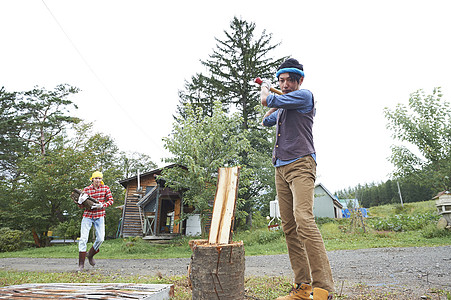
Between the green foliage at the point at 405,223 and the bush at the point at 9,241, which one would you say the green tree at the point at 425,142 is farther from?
the bush at the point at 9,241

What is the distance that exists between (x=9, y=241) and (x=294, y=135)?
16483mm

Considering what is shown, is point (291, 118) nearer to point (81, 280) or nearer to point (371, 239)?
point (81, 280)

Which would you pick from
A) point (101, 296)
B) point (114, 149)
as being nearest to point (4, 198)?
point (114, 149)

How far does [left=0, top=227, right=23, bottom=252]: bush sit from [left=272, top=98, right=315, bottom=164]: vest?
16182 millimetres

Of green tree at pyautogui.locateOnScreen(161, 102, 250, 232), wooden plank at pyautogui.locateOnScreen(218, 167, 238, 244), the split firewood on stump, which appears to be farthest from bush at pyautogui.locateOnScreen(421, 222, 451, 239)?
the split firewood on stump

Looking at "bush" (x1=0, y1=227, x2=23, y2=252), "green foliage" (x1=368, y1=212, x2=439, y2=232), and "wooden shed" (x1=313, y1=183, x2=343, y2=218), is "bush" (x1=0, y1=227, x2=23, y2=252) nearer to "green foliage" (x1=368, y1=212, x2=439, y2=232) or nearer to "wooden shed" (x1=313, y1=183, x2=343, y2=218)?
"green foliage" (x1=368, y1=212, x2=439, y2=232)

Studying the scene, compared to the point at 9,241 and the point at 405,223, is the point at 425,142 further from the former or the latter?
the point at 9,241

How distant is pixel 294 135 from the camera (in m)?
2.35

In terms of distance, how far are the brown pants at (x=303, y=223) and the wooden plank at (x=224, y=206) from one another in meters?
0.43

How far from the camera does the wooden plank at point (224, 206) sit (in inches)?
85.0

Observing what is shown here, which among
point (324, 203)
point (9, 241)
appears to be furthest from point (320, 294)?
point (324, 203)

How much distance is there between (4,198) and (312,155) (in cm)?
1998

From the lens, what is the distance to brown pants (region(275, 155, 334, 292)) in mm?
1922

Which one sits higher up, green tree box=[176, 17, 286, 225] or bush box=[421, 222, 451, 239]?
green tree box=[176, 17, 286, 225]
